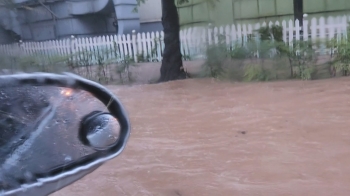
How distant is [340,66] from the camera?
7.89 m

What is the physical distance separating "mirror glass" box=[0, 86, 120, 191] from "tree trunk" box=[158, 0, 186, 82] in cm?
872

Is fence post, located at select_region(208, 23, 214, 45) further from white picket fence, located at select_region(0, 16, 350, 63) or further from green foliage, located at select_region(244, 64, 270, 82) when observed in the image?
green foliage, located at select_region(244, 64, 270, 82)

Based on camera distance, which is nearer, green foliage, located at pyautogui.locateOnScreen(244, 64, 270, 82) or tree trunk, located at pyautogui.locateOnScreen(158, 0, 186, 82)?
green foliage, located at pyautogui.locateOnScreen(244, 64, 270, 82)

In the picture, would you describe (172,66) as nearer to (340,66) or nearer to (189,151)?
(340,66)

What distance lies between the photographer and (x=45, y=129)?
121 cm

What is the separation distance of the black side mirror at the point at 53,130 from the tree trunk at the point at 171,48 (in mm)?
8712

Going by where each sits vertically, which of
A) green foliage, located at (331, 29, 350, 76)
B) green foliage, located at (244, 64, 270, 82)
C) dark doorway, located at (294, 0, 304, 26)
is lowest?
green foliage, located at (244, 64, 270, 82)

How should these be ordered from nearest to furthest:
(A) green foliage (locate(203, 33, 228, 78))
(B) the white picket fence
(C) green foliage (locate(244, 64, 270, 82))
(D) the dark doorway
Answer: (C) green foliage (locate(244, 64, 270, 82)), (A) green foliage (locate(203, 33, 228, 78)), (B) the white picket fence, (D) the dark doorway

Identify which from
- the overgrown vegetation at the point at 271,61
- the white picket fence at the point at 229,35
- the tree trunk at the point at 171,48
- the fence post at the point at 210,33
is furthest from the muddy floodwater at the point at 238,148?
the tree trunk at the point at 171,48

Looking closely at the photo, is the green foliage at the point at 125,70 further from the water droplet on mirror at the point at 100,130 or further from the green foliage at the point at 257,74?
the water droplet on mirror at the point at 100,130

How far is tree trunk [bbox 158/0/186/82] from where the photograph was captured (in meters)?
9.96

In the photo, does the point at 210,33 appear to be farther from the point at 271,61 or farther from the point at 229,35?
the point at 271,61

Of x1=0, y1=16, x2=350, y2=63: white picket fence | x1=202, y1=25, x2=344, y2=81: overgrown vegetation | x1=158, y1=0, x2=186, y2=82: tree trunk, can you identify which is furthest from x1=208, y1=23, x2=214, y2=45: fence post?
x1=158, y1=0, x2=186, y2=82: tree trunk

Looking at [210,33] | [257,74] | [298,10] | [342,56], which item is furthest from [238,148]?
[298,10]
